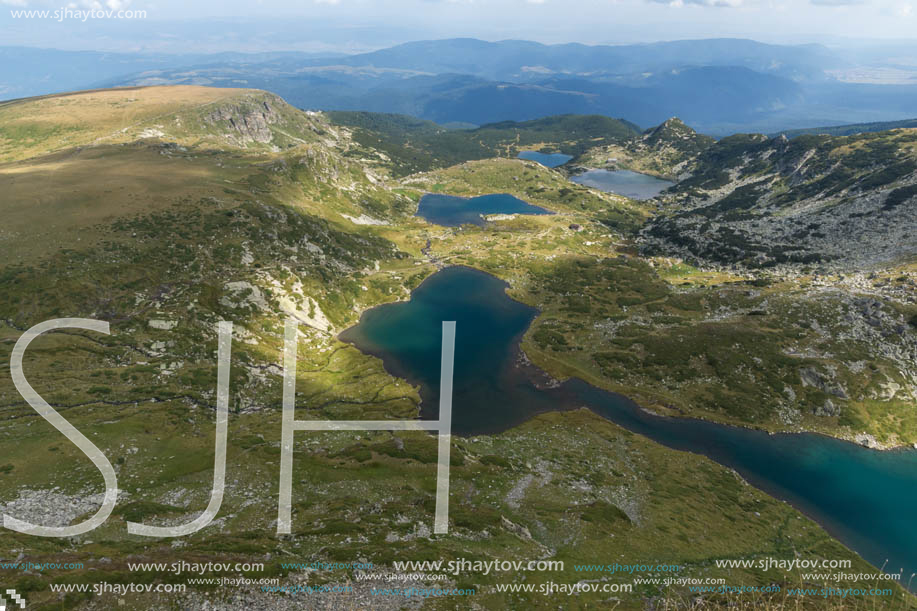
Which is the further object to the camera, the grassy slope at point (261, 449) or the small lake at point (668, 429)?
the small lake at point (668, 429)

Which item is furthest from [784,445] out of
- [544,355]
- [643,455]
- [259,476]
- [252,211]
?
[252,211]

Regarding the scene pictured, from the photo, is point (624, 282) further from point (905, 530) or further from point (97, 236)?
point (97, 236)

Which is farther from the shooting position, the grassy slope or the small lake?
the small lake

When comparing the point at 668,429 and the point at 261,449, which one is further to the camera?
the point at 668,429

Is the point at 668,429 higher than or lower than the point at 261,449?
lower
